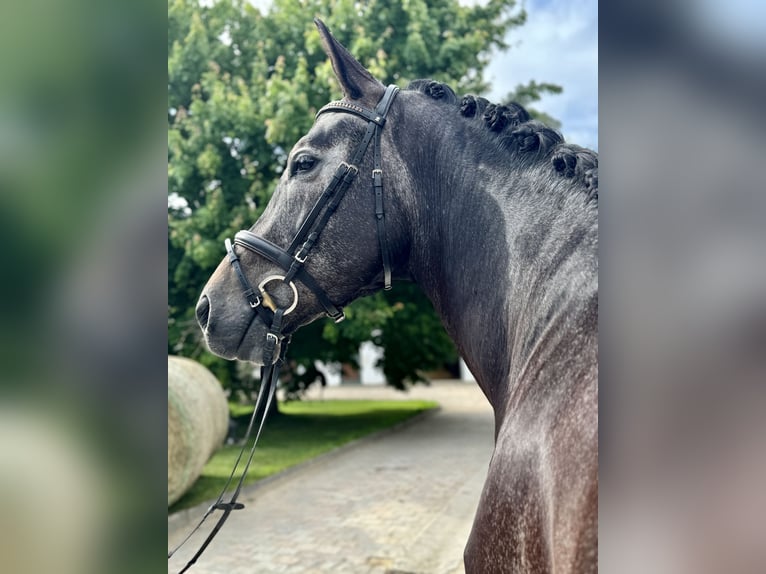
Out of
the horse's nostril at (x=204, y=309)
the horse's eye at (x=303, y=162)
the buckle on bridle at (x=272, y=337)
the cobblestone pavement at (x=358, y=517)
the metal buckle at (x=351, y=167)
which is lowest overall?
the cobblestone pavement at (x=358, y=517)

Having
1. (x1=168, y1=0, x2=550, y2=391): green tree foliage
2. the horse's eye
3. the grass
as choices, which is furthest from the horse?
(x1=168, y1=0, x2=550, y2=391): green tree foliage

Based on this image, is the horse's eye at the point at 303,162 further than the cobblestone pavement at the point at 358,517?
No

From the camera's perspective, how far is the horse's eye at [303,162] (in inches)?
70.4

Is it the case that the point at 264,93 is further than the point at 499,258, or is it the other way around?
the point at 264,93

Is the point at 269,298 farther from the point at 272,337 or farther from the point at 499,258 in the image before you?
the point at 499,258

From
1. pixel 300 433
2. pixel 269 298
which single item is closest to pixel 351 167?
pixel 269 298

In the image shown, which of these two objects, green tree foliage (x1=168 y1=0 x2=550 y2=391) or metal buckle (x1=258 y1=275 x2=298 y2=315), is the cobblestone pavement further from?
metal buckle (x1=258 y1=275 x2=298 y2=315)

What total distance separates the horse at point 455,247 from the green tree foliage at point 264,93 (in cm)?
690

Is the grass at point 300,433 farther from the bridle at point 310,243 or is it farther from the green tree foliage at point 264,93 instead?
the bridle at point 310,243

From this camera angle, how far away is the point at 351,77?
186 centimetres

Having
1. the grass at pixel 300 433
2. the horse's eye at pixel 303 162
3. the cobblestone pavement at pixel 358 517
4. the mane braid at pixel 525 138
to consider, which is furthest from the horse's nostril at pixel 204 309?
the grass at pixel 300 433

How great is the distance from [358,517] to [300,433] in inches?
227

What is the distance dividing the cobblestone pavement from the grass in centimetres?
36
